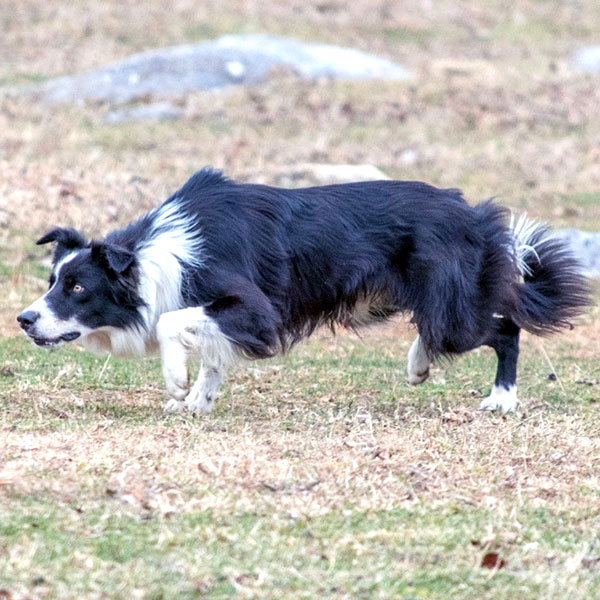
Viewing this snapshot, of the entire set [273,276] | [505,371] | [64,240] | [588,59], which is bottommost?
[588,59]

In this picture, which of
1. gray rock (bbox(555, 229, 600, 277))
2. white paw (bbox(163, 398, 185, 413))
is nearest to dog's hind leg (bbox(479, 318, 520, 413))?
white paw (bbox(163, 398, 185, 413))

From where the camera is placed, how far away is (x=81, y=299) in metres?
7.18

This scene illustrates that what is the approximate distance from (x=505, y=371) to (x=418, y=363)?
Result: 581 mm

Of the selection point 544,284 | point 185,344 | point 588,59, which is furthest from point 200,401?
point 588,59

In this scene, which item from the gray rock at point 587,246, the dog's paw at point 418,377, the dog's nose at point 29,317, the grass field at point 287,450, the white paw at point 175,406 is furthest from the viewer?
the gray rock at point 587,246

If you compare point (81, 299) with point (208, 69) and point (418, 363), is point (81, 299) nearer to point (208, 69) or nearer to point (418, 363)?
point (418, 363)

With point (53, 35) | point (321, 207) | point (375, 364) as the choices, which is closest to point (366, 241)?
point (321, 207)

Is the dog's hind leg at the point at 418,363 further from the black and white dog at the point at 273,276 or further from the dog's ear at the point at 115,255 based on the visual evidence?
the dog's ear at the point at 115,255

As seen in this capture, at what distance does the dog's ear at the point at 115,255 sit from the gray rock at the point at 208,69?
547 inches

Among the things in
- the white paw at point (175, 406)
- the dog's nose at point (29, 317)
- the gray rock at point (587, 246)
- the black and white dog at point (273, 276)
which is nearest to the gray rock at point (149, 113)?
the gray rock at point (587, 246)

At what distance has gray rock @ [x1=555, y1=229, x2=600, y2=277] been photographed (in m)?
12.7

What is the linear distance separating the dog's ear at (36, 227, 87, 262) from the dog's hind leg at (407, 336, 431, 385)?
2283mm

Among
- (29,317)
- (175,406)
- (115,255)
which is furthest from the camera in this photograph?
(175,406)

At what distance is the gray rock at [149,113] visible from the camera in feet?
64.6
